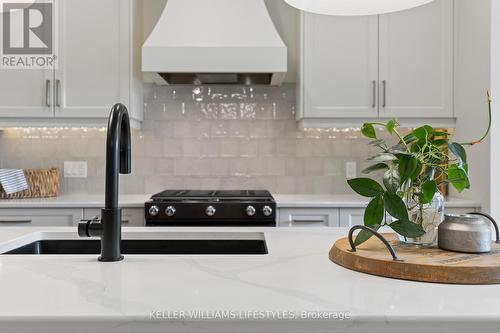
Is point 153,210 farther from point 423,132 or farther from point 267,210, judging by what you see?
point 423,132

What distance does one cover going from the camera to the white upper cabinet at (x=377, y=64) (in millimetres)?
2992

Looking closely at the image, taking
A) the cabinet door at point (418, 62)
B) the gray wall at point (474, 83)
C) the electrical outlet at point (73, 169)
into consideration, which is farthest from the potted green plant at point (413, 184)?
the electrical outlet at point (73, 169)

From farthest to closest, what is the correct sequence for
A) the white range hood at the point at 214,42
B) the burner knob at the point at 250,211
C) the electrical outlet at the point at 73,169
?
the electrical outlet at the point at 73,169
the white range hood at the point at 214,42
the burner knob at the point at 250,211

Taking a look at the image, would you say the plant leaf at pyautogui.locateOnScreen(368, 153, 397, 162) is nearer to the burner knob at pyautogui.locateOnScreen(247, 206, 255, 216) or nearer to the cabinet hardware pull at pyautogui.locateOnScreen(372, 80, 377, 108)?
the burner knob at pyautogui.locateOnScreen(247, 206, 255, 216)

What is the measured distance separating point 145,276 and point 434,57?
276 cm

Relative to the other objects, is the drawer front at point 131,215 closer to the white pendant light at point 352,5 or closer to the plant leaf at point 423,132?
the white pendant light at point 352,5

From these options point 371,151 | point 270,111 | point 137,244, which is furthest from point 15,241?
point 371,151

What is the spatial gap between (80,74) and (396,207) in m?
2.56

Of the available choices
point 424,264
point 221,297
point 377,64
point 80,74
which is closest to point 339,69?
point 377,64

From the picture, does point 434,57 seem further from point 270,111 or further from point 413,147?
point 413,147

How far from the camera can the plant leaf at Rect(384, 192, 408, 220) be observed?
1006 millimetres

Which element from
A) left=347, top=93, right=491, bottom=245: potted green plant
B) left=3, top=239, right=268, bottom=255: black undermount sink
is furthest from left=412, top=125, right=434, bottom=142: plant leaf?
left=3, top=239, right=268, bottom=255: black undermount sink

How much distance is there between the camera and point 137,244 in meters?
1.47

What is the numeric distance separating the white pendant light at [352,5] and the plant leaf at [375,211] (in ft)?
2.16
